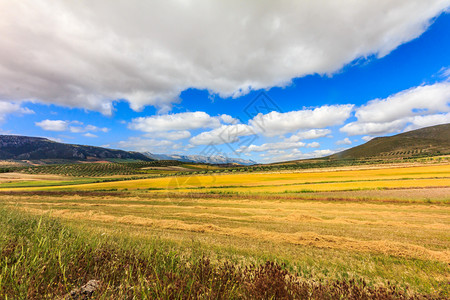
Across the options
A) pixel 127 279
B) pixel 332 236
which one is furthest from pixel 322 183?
pixel 127 279

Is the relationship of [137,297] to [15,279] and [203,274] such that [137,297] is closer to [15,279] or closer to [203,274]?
[203,274]

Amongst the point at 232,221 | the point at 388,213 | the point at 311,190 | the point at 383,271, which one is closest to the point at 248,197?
the point at 311,190

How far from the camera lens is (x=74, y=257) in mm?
4570

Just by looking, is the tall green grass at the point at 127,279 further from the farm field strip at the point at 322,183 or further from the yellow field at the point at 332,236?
the farm field strip at the point at 322,183

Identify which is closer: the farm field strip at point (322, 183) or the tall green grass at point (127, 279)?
the tall green grass at point (127, 279)

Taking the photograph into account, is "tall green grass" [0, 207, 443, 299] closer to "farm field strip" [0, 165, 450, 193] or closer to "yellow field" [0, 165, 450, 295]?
"yellow field" [0, 165, 450, 295]

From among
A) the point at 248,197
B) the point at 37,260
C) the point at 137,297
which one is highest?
the point at 37,260

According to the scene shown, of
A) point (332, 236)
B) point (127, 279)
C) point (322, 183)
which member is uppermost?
point (127, 279)

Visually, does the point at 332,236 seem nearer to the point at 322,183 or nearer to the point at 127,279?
the point at 127,279

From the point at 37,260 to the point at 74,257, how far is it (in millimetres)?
655

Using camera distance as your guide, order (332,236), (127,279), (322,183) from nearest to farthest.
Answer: (127,279)
(332,236)
(322,183)

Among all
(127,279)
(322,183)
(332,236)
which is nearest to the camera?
(127,279)

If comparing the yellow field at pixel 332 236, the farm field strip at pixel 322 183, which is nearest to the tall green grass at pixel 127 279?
the yellow field at pixel 332 236

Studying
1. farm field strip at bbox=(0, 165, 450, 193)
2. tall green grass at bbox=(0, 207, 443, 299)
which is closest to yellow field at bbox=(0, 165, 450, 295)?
tall green grass at bbox=(0, 207, 443, 299)
